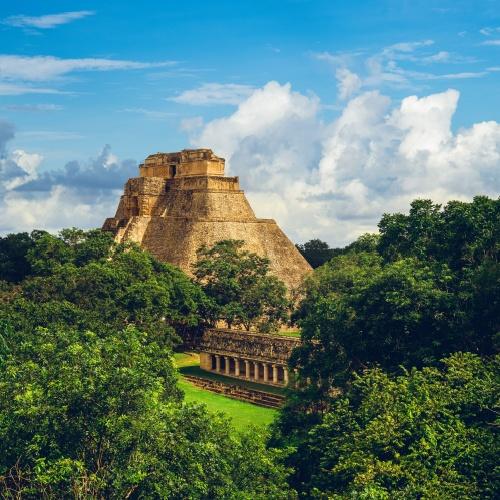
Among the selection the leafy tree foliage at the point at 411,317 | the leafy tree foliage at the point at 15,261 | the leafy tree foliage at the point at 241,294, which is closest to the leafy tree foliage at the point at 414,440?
the leafy tree foliage at the point at 411,317

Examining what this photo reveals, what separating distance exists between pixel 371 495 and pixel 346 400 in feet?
17.3

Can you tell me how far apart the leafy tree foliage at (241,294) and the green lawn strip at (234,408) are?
8.75 metres

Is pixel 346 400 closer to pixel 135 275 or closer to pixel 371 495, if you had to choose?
pixel 371 495

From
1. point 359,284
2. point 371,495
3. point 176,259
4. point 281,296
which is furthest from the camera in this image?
point 176,259

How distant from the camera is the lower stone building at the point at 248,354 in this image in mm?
43844

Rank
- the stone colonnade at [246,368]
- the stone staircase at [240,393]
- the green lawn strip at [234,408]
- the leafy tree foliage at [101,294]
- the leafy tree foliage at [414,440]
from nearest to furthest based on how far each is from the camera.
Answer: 1. the leafy tree foliage at [414,440]
2. the green lawn strip at [234,408]
3. the leafy tree foliage at [101,294]
4. the stone staircase at [240,393]
5. the stone colonnade at [246,368]

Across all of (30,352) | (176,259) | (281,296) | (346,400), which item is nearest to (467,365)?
(346,400)

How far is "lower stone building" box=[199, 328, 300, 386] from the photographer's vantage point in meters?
43.8

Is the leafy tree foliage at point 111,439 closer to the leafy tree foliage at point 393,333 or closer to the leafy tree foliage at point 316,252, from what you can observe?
the leafy tree foliage at point 393,333

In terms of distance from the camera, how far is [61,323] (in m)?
36.0

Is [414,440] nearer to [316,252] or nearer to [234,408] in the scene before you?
[234,408]

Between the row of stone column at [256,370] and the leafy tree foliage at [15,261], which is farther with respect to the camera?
the leafy tree foliage at [15,261]

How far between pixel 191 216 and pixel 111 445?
5025cm

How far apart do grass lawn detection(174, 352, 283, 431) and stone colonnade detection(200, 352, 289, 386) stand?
52cm
